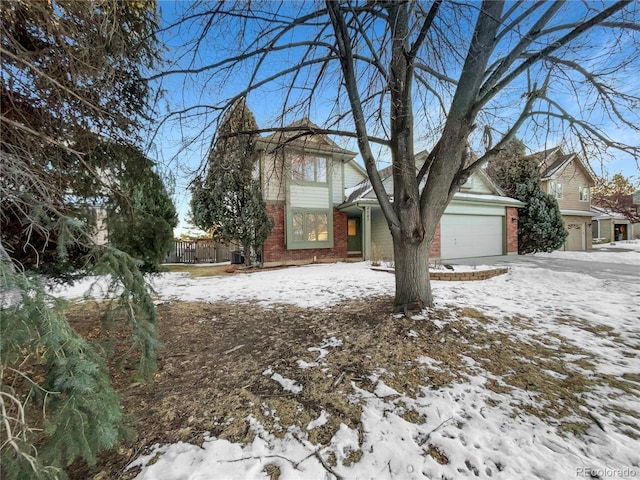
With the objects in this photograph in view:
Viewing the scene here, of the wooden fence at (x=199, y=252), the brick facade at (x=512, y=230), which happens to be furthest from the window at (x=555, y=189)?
the wooden fence at (x=199, y=252)

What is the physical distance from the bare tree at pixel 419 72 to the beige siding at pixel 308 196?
271 inches

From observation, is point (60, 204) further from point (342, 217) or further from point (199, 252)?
point (199, 252)

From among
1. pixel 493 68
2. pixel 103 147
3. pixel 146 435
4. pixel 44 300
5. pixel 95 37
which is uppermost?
pixel 493 68

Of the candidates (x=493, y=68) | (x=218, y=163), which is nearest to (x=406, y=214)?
(x=493, y=68)

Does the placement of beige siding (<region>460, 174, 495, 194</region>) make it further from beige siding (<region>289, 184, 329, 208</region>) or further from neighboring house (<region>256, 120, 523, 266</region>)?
beige siding (<region>289, 184, 329, 208</region>)

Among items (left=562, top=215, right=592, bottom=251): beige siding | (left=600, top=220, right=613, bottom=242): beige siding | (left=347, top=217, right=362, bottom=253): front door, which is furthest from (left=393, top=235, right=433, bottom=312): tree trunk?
(left=600, top=220, right=613, bottom=242): beige siding

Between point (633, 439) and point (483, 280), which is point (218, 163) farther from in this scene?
point (483, 280)

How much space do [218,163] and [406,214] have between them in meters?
3.19

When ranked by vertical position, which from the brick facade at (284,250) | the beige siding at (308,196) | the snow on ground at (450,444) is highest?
the beige siding at (308,196)

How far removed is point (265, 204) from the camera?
35.4 feet

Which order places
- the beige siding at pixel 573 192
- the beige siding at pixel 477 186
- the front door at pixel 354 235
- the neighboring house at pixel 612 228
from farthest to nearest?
the neighboring house at pixel 612 228 < the beige siding at pixel 573 192 < the front door at pixel 354 235 < the beige siding at pixel 477 186

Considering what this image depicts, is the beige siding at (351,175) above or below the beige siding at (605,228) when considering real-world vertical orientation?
above

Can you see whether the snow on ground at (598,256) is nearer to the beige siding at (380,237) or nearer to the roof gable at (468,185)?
the roof gable at (468,185)

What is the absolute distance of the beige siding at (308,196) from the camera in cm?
1167
